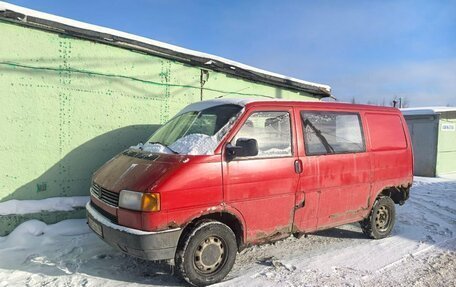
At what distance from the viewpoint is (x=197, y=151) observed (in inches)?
167

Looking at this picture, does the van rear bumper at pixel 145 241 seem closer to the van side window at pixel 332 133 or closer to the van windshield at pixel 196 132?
the van windshield at pixel 196 132

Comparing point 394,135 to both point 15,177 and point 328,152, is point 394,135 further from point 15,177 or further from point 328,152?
point 15,177

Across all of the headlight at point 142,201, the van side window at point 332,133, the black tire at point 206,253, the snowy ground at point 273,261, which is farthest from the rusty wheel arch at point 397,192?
the headlight at point 142,201

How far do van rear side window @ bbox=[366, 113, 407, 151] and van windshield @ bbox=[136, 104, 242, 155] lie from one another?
8.02 feet

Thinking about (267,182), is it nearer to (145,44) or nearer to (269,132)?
(269,132)

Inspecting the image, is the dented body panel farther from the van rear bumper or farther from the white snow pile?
the white snow pile

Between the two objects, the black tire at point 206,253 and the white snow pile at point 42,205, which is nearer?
the black tire at point 206,253

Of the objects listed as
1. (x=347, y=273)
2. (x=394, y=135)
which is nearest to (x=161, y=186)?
(x=347, y=273)

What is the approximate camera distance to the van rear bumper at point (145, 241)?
3.84m

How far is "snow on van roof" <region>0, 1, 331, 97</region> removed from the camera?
564 centimetres

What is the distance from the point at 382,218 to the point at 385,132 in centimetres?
138

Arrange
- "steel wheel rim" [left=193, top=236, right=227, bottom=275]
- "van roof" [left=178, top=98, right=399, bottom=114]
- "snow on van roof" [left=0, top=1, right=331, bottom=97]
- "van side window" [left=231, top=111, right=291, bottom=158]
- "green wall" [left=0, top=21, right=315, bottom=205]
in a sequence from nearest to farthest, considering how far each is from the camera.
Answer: "steel wheel rim" [left=193, top=236, right=227, bottom=275] → "van side window" [left=231, top=111, right=291, bottom=158] → "van roof" [left=178, top=98, right=399, bottom=114] → "snow on van roof" [left=0, top=1, right=331, bottom=97] → "green wall" [left=0, top=21, right=315, bottom=205]

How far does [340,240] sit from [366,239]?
1.50 feet

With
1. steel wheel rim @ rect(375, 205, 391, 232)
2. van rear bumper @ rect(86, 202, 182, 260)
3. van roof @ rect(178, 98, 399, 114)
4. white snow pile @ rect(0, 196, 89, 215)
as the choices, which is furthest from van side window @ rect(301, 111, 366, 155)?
white snow pile @ rect(0, 196, 89, 215)
